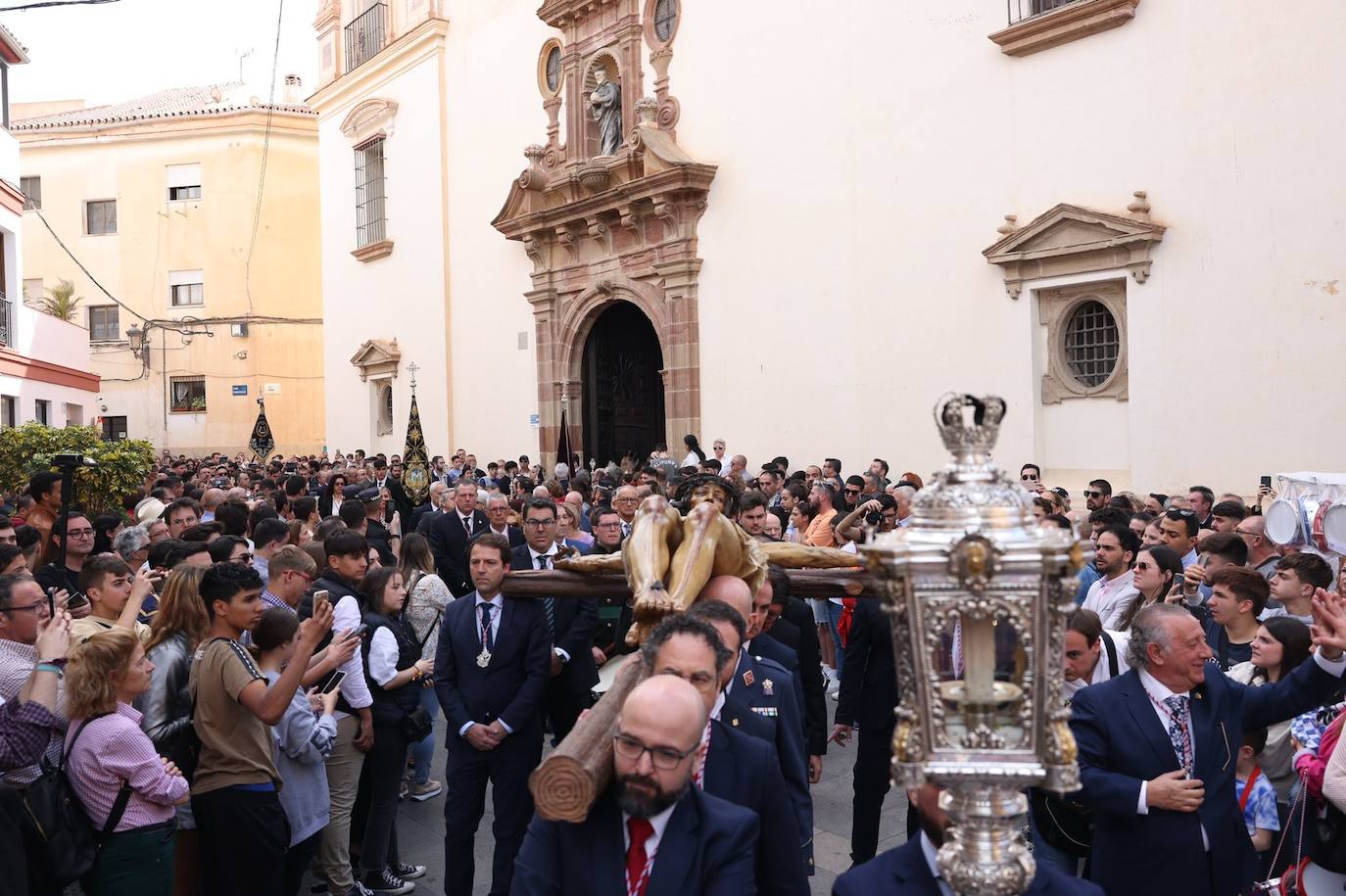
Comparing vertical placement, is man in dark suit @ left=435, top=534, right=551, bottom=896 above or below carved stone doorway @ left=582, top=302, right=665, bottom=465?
below

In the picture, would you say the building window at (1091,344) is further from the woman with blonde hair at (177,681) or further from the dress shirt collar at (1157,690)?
the woman with blonde hair at (177,681)

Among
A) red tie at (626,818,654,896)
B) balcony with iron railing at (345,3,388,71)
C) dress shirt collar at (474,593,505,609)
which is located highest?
balcony with iron railing at (345,3,388,71)

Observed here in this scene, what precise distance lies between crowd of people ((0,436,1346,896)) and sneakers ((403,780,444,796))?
0.02 metres

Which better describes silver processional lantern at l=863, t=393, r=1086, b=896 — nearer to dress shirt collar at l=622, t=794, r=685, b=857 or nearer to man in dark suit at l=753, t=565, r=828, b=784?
dress shirt collar at l=622, t=794, r=685, b=857

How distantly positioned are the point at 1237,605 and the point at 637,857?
3.52 meters

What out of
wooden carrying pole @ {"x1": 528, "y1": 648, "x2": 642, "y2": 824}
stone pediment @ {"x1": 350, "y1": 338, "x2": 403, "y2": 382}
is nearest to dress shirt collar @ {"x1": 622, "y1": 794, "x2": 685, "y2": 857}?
wooden carrying pole @ {"x1": 528, "y1": 648, "x2": 642, "y2": 824}

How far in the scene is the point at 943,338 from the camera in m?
13.7

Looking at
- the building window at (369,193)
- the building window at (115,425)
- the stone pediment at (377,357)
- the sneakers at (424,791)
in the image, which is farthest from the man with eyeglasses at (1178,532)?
the building window at (115,425)

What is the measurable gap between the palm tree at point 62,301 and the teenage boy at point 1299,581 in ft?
109

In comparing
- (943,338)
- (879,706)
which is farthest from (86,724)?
(943,338)

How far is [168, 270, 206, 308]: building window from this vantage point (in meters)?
34.2

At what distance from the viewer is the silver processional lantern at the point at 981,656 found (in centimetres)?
185

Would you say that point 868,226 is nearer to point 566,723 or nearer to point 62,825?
point 566,723

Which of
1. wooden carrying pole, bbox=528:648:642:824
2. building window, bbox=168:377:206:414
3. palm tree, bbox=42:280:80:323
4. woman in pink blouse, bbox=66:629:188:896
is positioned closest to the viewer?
wooden carrying pole, bbox=528:648:642:824
